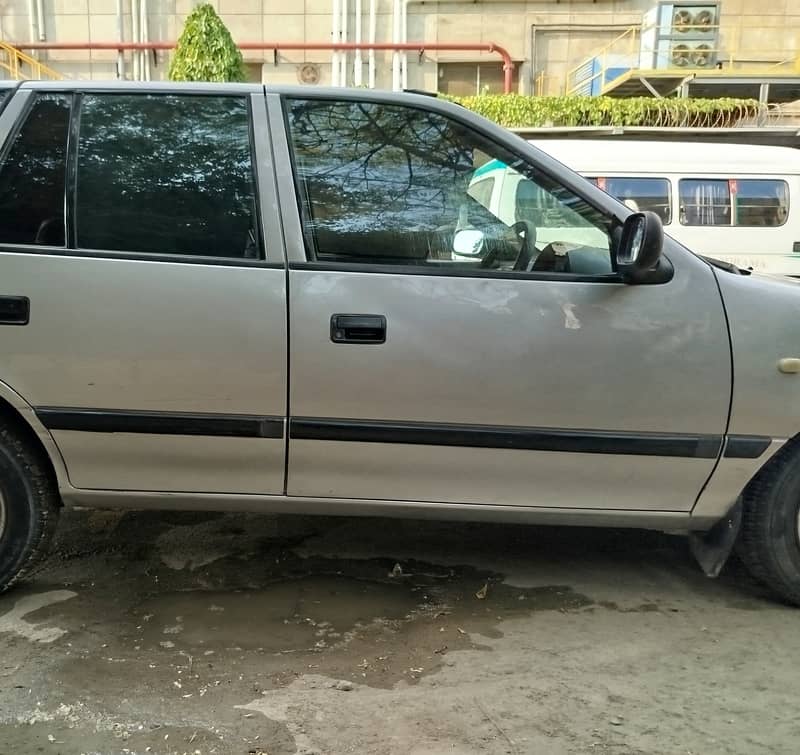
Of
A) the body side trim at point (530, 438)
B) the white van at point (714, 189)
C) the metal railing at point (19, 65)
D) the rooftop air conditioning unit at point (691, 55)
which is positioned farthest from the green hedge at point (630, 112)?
the body side trim at point (530, 438)

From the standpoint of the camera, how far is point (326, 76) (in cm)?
1794

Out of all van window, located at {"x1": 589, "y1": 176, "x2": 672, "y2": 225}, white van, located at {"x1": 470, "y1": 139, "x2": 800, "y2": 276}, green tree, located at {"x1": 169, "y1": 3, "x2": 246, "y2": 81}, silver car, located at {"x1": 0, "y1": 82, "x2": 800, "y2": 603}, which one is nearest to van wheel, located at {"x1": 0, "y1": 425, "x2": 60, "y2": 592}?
silver car, located at {"x1": 0, "y1": 82, "x2": 800, "y2": 603}

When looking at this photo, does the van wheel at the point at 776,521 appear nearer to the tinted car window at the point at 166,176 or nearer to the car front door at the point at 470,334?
the car front door at the point at 470,334

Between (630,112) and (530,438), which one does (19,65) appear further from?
(530,438)

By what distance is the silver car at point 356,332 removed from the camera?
2605 mm

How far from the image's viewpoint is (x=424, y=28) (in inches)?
703

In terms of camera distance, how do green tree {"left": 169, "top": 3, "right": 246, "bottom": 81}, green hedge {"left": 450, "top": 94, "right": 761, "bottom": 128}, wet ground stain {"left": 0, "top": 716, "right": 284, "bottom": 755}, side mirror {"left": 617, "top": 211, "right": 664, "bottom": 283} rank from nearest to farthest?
wet ground stain {"left": 0, "top": 716, "right": 284, "bottom": 755} → side mirror {"left": 617, "top": 211, "right": 664, "bottom": 283} → green tree {"left": 169, "top": 3, "right": 246, "bottom": 81} → green hedge {"left": 450, "top": 94, "right": 761, "bottom": 128}

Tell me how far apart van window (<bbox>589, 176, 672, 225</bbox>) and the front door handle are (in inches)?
276

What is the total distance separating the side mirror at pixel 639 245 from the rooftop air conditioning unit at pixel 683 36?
570 inches

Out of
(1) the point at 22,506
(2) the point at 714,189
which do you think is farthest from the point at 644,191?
(1) the point at 22,506

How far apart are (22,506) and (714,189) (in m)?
8.46

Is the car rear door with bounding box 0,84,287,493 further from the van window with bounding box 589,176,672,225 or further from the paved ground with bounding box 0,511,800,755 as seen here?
the van window with bounding box 589,176,672,225

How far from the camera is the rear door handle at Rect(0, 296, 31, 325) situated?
8.59 feet

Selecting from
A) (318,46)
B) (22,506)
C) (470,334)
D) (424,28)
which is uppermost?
(424,28)
